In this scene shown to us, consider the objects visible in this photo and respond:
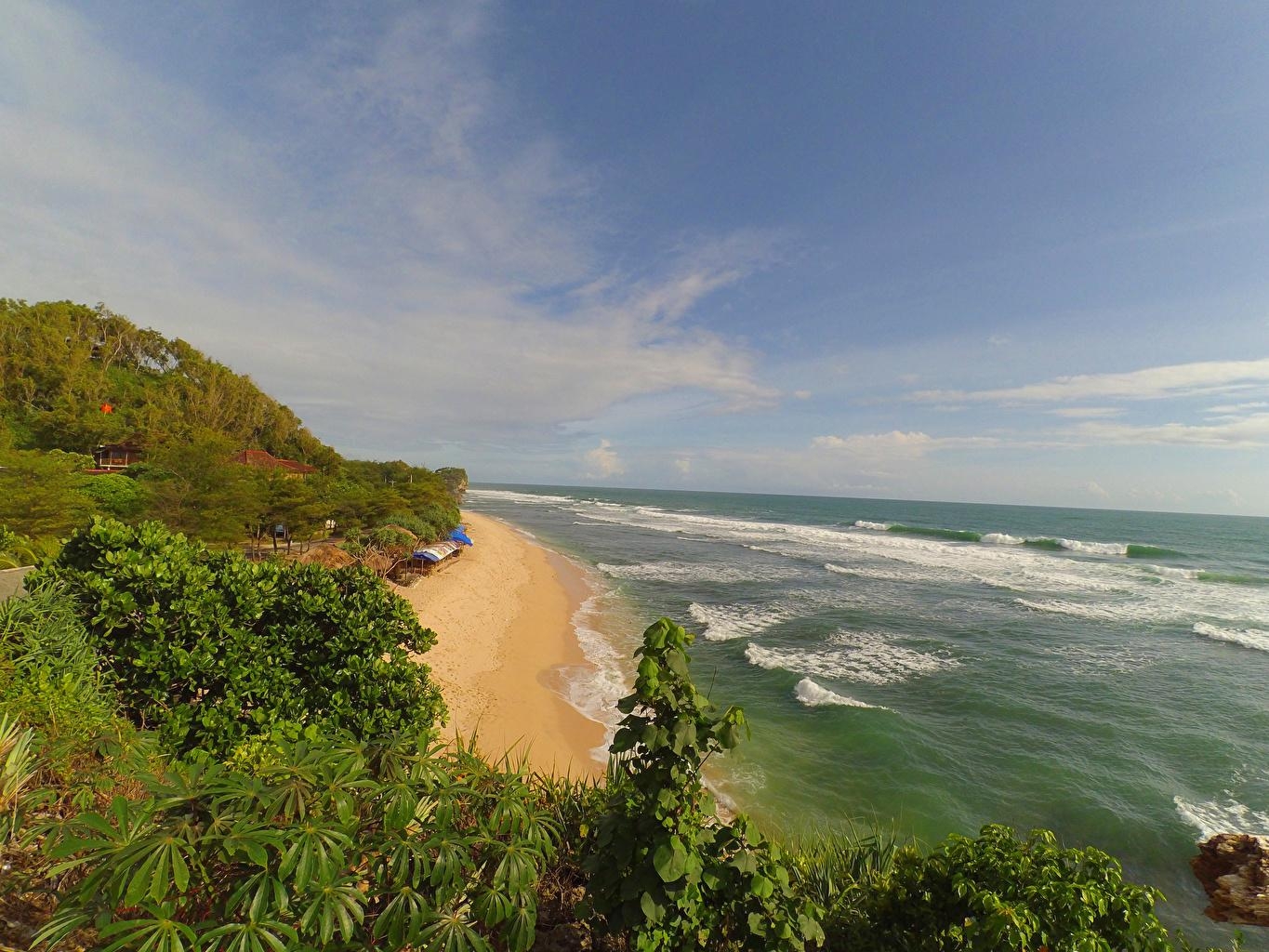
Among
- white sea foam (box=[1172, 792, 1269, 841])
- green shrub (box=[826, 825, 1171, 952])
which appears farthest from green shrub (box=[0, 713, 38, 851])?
white sea foam (box=[1172, 792, 1269, 841])

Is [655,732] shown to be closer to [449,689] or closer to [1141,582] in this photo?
[449,689]

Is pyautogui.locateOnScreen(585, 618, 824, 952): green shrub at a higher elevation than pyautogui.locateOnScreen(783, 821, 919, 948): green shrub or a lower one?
higher

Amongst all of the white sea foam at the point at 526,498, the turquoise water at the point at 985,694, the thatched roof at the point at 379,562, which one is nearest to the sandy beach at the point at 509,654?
the turquoise water at the point at 985,694

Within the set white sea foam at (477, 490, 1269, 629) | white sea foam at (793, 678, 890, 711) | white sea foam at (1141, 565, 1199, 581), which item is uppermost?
white sea foam at (1141, 565, 1199, 581)

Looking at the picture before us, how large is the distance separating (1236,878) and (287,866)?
1349 cm

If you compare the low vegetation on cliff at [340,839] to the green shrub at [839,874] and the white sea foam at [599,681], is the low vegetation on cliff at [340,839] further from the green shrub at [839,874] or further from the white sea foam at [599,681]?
the white sea foam at [599,681]

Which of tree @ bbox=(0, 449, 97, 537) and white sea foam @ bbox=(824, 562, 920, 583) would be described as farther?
white sea foam @ bbox=(824, 562, 920, 583)

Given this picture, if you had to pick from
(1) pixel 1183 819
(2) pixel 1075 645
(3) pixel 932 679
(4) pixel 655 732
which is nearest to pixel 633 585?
(3) pixel 932 679

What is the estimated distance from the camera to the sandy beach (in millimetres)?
11641

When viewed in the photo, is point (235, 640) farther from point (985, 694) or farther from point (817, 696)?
point (985, 694)

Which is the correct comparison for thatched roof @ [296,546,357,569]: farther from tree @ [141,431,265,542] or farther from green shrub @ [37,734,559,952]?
green shrub @ [37,734,559,952]

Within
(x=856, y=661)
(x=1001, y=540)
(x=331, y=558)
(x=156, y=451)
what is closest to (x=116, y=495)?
(x=156, y=451)

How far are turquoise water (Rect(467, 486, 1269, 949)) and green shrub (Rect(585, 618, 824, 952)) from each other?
7.44 metres

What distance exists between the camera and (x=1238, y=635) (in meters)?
21.3
